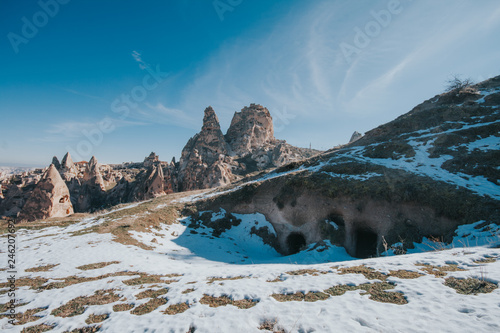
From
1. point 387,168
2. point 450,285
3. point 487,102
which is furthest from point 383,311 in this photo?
point 487,102

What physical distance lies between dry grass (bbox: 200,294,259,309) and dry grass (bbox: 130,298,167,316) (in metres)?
1.30

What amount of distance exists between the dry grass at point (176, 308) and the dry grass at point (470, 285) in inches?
283

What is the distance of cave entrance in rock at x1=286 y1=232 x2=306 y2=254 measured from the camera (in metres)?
19.2

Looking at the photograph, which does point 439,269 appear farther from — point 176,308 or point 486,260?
point 176,308

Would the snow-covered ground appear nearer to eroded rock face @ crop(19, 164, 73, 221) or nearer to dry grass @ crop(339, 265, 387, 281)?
dry grass @ crop(339, 265, 387, 281)

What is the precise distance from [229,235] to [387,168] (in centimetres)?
1723

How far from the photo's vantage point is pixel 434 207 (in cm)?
1473

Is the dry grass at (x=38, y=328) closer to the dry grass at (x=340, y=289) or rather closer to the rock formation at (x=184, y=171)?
the dry grass at (x=340, y=289)

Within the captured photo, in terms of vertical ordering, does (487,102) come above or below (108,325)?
above

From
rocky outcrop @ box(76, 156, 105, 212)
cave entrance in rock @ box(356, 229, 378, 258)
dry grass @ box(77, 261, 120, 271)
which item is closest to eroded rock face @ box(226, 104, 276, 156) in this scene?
rocky outcrop @ box(76, 156, 105, 212)

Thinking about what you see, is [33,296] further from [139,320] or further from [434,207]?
[434,207]

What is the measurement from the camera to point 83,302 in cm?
678

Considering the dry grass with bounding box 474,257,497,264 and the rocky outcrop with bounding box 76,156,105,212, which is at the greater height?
the rocky outcrop with bounding box 76,156,105,212

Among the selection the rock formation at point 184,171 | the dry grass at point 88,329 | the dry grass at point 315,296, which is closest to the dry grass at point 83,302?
the dry grass at point 88,329
